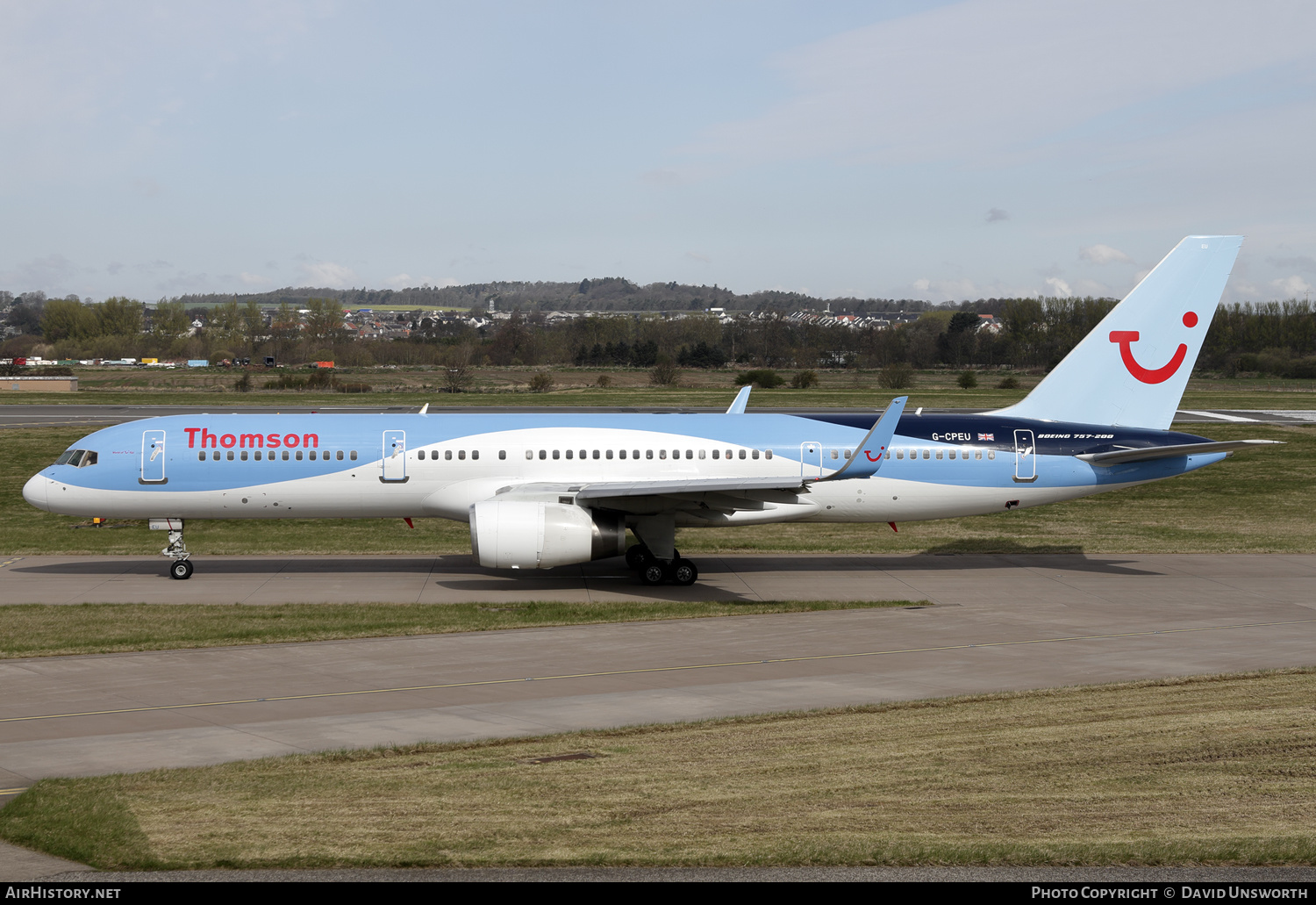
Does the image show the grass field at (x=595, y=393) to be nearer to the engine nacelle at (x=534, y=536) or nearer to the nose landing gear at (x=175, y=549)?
the nose landing gear at (x=175, y=549)

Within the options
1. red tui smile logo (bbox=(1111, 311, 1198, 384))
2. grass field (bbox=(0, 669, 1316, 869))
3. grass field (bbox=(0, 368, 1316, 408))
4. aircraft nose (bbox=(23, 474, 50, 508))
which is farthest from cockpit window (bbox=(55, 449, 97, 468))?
grass field (bbox=(0, 368, 1316, 408))

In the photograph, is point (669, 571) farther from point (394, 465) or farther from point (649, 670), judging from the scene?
point (649, 670)

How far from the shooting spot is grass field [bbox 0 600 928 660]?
20.0 meters

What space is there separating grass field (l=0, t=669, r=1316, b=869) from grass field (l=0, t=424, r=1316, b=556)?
17.5m

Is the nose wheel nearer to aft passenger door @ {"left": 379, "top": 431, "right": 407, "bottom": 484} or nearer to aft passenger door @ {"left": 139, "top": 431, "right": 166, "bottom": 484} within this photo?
aft passenger door @ {"left": 139, "top": 431, "right": 166, "bottom": 484}

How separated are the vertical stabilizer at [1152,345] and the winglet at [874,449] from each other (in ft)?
25.4

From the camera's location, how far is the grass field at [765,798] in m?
9.57

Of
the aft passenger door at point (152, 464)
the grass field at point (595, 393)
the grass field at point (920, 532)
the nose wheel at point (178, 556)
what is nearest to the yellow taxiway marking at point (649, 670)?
the grass field at point (920, 532)

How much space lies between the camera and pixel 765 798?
11.4 m

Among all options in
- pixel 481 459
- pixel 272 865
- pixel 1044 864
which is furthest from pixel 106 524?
pixel 1044 864

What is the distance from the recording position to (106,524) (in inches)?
1387

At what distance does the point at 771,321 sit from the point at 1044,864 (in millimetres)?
174575

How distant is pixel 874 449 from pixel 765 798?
13633 mm

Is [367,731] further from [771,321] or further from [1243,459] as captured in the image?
[771,321]
